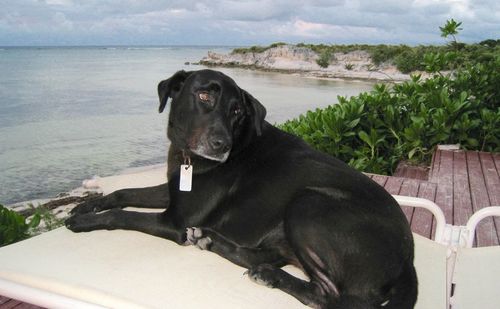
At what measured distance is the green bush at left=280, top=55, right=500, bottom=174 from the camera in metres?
5.25

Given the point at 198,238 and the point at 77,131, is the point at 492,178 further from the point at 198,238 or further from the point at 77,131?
the point at 77,131

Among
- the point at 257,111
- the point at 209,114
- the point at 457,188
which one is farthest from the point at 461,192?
the point at 209,114

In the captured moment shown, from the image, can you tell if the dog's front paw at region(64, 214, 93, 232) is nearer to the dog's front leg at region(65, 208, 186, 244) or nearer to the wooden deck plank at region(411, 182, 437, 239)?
the dog's front leg at region(65, 208, 186, 244)

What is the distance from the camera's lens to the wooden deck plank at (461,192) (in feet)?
12.3

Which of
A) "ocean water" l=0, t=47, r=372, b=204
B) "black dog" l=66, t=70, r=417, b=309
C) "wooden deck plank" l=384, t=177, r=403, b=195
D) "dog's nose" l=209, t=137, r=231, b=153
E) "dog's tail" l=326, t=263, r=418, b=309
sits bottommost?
"ocean water" l=0, t=47, r=372, b=204

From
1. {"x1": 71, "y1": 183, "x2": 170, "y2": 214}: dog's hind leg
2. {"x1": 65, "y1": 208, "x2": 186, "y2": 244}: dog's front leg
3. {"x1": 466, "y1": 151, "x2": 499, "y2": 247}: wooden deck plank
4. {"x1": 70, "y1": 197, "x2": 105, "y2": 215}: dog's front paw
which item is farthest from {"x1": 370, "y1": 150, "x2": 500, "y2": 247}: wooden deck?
{"x1": 70, "y1": 197, "x2": 105, "y2": 215}: dog's front paw

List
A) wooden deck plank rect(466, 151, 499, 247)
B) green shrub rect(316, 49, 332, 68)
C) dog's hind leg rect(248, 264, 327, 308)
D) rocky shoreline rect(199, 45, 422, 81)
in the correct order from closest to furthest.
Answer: dog's hind leg rect(248, 264, 327, 308)
wooden deck plank rect(466, 151, 499, 247)
rocky shoreline rect(199, 45, 422, 81)
green shrub rect(316, 49, 332, 68)

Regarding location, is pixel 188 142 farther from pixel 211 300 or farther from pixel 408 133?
pixel 408 133

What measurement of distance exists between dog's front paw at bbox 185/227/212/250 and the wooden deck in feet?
5.99

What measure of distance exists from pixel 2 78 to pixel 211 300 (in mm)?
27320

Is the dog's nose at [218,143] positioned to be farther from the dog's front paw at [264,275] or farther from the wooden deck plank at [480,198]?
the wooden deck plank at [480,198]

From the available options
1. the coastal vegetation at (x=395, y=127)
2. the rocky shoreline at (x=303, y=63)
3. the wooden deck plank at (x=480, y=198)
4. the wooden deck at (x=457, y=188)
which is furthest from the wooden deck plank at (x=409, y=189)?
the rocky shoreline at (x=303, y=63)

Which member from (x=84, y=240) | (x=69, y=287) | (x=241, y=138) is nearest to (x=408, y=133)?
(x=241, y=138)

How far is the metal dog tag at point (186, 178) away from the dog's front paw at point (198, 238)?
0.68 feet
